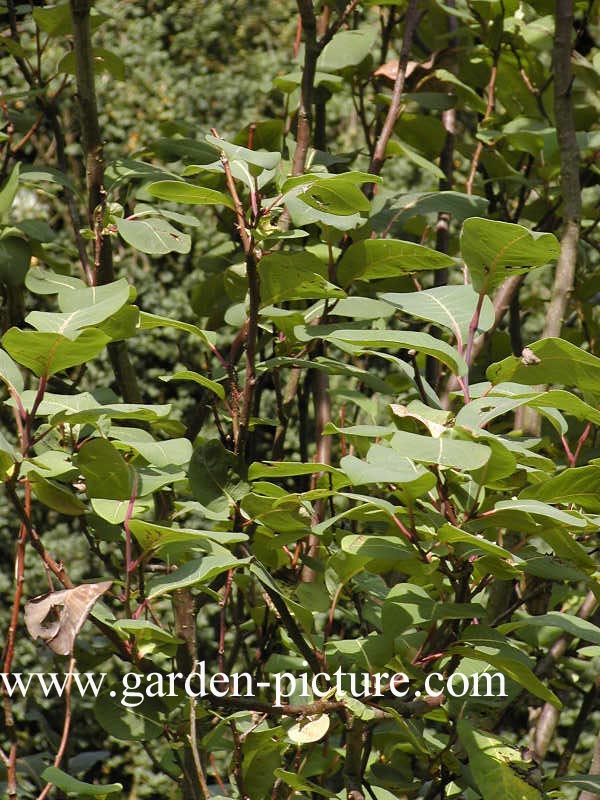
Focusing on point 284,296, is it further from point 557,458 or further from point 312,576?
point 557,458

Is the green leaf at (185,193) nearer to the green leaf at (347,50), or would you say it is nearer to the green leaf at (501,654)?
the green leaf at (501,654)

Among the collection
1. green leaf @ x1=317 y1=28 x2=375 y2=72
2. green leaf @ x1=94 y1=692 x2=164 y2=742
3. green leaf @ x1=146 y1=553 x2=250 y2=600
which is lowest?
green leaf @ x1=94 y1=692 x2=164 y2=742

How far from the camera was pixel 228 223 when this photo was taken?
4.88 feet

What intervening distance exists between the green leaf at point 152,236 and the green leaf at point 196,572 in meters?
0.40

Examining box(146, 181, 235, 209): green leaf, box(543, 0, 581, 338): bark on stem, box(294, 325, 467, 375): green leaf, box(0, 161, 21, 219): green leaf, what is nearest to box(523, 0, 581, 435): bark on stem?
box(543, 0, 581, 338): bark on stem

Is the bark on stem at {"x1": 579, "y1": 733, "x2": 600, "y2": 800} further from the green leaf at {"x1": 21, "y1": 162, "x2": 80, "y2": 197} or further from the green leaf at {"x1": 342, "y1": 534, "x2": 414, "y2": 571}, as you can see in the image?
the green leaf at {"x1": 21, "y1": 162, "x2": 80, "y2": 197}

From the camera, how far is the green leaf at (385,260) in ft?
3.52

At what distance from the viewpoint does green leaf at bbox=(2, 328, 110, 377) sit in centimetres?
83

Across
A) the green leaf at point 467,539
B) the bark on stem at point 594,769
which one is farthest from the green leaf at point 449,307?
the bark on stem at point 594,769

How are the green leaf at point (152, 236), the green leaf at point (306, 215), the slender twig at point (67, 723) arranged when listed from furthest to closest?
1. the green leaf at point (152, 236)
2. the slender twig at point (67, 723)
3. the green leaf at point (306, 215)

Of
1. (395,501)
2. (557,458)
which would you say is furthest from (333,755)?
(557,458)

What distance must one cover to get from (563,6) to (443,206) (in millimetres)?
334

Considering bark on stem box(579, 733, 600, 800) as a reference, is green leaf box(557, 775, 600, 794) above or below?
above

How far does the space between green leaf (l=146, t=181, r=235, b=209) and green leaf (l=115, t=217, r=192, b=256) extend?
23 centimetres
